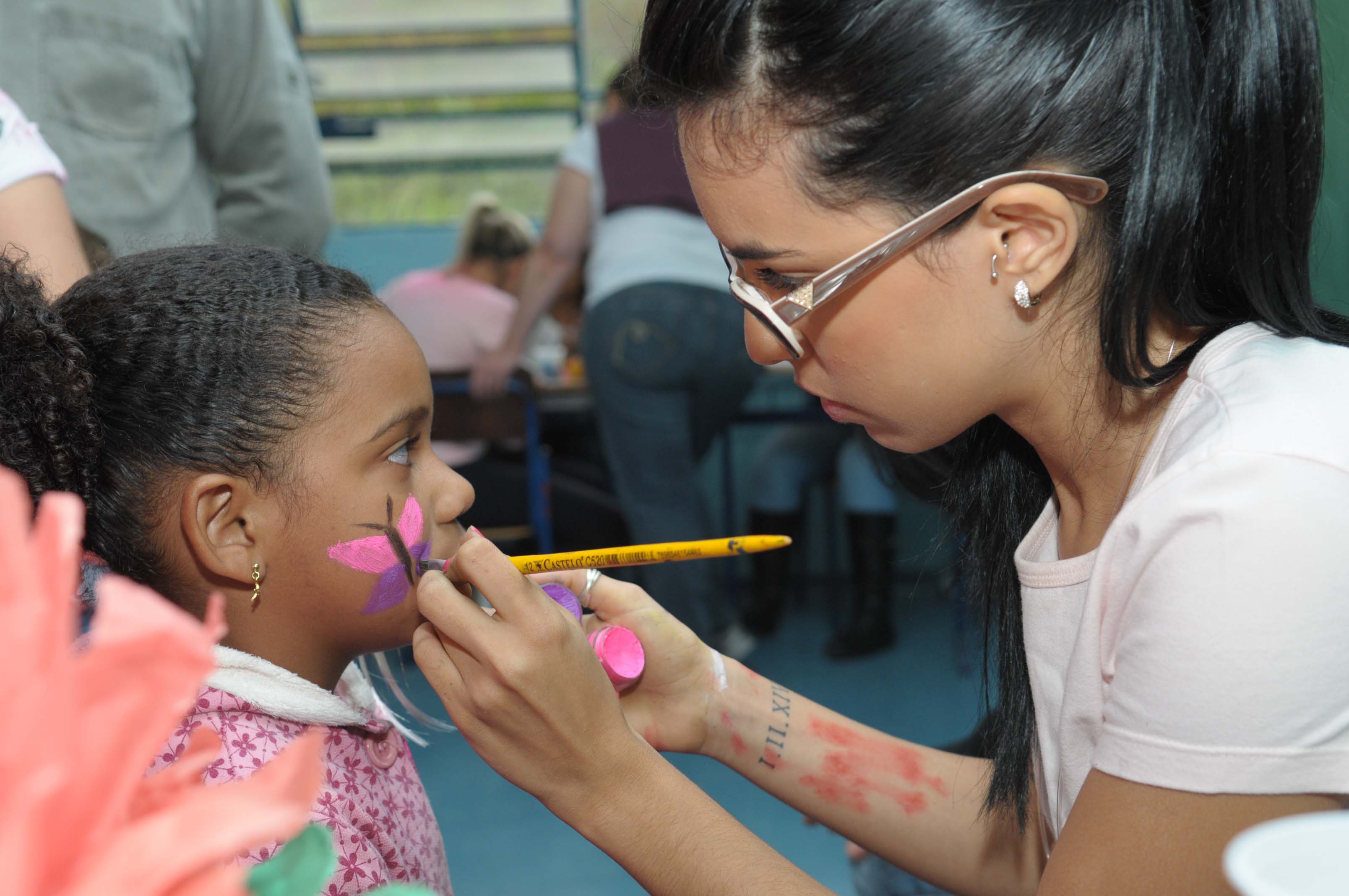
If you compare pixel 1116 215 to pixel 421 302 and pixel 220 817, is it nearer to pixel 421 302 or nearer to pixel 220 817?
pixel 220 817

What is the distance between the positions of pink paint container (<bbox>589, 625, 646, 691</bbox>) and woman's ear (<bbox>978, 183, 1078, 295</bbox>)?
0.49 metres

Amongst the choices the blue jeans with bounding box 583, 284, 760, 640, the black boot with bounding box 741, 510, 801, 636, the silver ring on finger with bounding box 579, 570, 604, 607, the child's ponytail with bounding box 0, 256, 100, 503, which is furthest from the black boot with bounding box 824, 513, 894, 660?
the child's ponytail with bounding box 0, 256, 100, 503

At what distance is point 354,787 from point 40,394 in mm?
431

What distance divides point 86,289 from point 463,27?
4482mm

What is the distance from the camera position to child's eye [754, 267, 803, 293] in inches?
35.0

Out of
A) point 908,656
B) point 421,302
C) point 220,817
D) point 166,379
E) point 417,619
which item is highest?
point 220,817

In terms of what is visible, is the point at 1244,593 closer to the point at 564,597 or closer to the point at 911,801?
the point at 911,801

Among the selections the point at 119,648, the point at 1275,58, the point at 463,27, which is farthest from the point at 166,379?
the point at 463,27

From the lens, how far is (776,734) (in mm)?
1132

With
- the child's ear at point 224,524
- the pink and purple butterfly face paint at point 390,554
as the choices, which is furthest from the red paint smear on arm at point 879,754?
the child's ear at point 224,524

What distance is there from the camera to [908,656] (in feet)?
10.9

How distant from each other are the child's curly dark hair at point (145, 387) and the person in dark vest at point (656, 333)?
1.74 metres

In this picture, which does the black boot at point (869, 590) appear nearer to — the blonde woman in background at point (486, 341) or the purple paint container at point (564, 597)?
the blonde woman in background at point (486, 341)

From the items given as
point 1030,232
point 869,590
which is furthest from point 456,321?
point 1030,232
